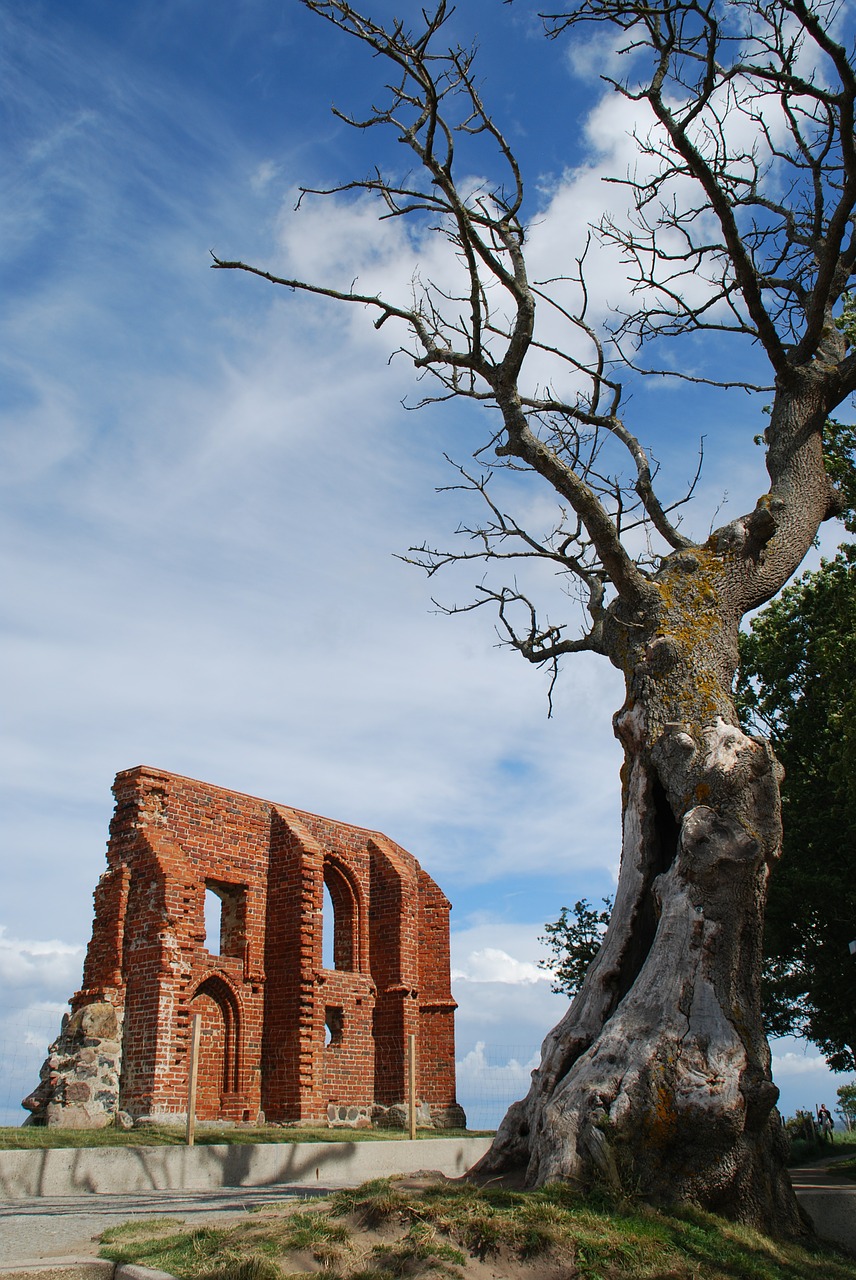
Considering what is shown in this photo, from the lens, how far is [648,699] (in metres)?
7.88

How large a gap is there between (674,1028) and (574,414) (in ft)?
18.3

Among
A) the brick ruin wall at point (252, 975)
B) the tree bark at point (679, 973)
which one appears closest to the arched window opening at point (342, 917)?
the brick ruin wall at point (252, 975)

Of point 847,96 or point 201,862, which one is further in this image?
point 201,862

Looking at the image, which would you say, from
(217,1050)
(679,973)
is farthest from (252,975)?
(679,973)

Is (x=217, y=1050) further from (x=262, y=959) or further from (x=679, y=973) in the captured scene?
(x=679, y=973)

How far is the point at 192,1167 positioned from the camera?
1002cm

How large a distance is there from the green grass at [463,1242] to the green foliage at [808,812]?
1218 cm

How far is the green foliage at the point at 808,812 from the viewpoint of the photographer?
18.0m

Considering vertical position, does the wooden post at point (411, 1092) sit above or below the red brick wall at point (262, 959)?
below

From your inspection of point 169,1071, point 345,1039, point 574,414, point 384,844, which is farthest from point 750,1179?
point 384,844

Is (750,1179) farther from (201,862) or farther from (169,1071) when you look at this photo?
(201,862)

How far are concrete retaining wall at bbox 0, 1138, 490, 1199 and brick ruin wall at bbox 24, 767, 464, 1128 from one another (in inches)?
246

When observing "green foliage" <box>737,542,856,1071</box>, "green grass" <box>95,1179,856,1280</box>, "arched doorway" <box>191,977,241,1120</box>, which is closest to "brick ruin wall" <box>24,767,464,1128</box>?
"arched doorway" <box>191,977,241,1120</box>

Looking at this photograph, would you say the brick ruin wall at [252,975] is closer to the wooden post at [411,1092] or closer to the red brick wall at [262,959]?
the red brick wall at [262,959]
